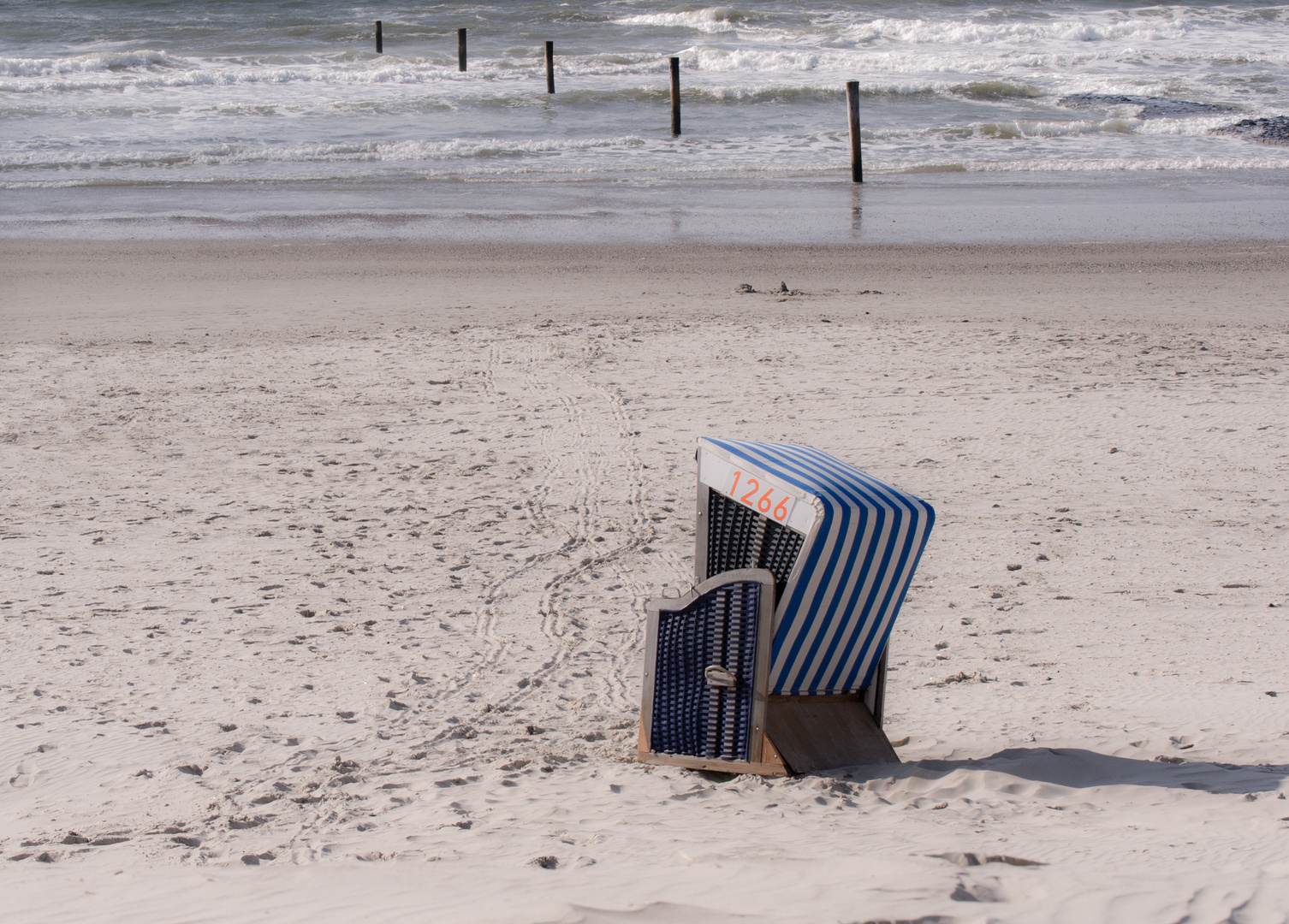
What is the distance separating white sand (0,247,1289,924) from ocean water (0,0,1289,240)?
628 cm

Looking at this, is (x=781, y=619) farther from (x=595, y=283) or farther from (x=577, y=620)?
(x=595, y=283)

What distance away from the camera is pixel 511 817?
3.01m

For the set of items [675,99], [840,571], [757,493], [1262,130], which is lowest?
[840,571]

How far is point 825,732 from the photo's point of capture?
3461mm

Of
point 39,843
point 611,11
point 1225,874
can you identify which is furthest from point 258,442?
point 611,11

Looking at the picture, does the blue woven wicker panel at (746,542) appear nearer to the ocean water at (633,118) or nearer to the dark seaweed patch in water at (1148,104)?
the ocean water at (633,118)

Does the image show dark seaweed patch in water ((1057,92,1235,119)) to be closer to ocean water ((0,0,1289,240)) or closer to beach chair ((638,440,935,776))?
ocean water ((0,0,1289,240))

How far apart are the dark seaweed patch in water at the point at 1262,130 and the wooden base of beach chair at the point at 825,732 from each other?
2350cm

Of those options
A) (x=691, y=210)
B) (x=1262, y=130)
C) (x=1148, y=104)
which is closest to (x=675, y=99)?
(x=691, y=210)

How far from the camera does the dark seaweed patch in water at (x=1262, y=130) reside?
74.8 feet

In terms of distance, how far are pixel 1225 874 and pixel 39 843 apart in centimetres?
288

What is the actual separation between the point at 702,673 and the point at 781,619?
0.30m

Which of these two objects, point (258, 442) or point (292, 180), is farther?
point (292, 180)

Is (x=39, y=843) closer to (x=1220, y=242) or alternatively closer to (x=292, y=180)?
(x=1220, y=242)
